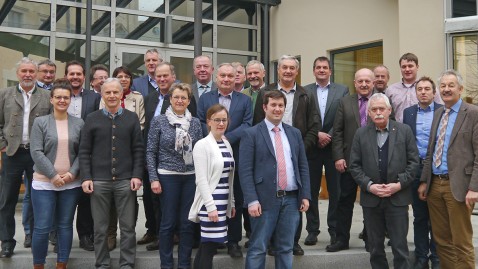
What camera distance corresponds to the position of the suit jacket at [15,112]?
16.3 feet

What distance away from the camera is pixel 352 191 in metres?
5.36

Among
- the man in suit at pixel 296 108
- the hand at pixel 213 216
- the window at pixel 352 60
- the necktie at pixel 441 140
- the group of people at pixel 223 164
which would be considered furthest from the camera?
the window at pixel 352 60

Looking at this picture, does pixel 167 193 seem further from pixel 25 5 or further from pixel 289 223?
pixel 25 5

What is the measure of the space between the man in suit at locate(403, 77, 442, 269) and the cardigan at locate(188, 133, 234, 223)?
200cm

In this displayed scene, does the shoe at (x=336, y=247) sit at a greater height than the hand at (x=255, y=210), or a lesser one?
lesser

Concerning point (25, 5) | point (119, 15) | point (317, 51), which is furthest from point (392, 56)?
point (25, 5)

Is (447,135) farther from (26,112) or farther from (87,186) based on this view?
(26,112)

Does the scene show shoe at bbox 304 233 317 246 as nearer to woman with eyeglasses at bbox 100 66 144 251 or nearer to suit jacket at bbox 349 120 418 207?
suit jacket at bbox 349 120 418 207

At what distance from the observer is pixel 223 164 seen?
4348 millimetres

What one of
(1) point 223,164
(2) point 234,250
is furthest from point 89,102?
(2) point 234,250

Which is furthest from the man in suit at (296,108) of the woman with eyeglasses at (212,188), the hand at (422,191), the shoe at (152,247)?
the shoe at (152,247)

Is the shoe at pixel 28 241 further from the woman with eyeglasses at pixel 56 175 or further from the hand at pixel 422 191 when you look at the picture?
the hand at pixel 422 191

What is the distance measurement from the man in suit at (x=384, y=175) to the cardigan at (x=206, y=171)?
1308mm

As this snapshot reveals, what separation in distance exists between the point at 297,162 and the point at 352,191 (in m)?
1.15
